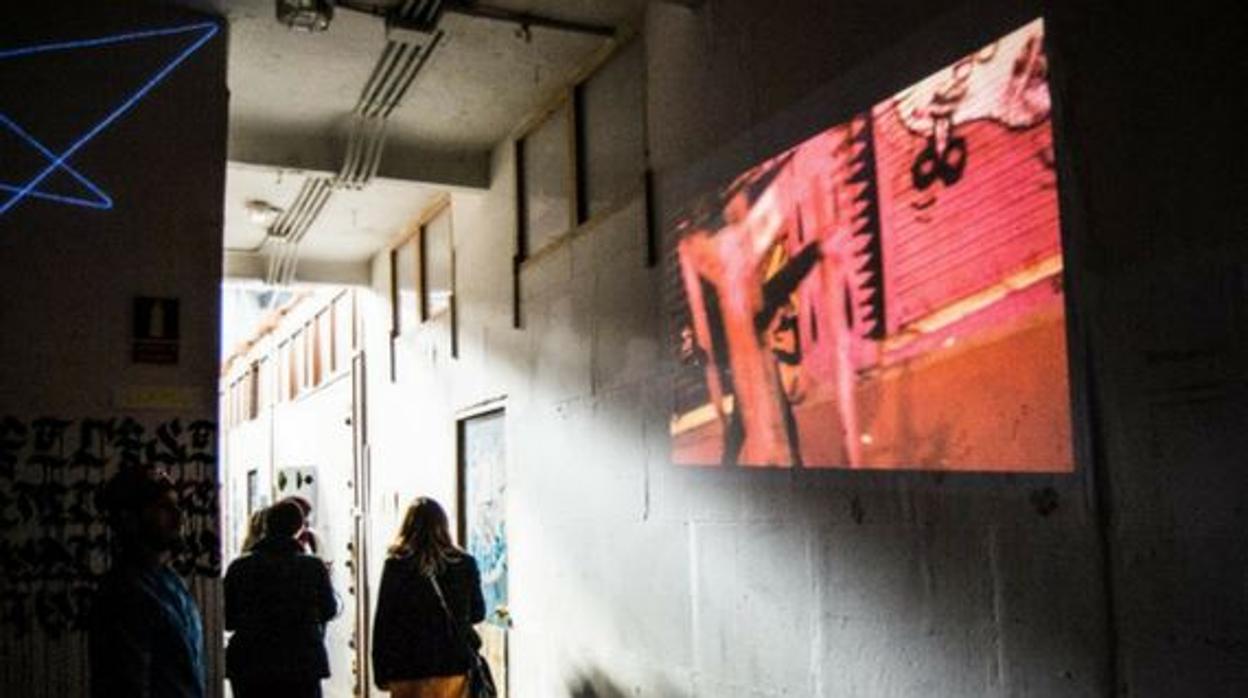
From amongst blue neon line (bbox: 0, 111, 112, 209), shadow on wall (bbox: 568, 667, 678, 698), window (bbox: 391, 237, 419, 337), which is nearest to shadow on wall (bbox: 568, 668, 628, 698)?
shadow on wall (bbox: 568, 667, 678, 698)

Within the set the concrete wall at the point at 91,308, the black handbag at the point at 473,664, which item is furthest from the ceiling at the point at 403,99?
the black handbag at the point at 473,664

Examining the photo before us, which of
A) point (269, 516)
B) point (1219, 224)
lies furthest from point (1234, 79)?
point (269, 516)

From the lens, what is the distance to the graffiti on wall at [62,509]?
396 centimetres

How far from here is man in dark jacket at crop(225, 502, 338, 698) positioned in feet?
14.6

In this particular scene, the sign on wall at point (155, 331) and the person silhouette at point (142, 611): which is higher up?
the sign on wall at point (155, 331)

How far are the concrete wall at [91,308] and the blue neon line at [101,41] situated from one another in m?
0.02

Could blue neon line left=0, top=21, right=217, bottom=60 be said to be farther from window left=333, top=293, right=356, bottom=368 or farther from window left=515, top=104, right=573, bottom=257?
window left=333, top=293, right=356, bottom=368

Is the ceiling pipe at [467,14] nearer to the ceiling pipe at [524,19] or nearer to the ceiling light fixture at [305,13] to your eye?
the ceiling pipe at [524,19]

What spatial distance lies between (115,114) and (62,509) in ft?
5.21

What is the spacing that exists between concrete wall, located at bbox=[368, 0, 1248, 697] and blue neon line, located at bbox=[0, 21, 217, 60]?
6.59 feet

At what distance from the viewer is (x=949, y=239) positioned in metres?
3.02

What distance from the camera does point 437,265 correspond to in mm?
7770

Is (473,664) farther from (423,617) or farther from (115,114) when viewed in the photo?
(115,114)

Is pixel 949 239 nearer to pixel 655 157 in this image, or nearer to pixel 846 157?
pixel 846 157
